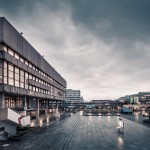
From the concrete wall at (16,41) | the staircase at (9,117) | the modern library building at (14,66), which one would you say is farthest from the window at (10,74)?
the staircase at (9,117)

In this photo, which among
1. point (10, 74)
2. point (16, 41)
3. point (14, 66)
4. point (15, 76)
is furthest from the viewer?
point (15, 76)

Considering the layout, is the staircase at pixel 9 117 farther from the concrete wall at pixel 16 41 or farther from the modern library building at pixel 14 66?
the concrete wall at pixel 16 41

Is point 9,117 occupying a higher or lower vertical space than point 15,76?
lower

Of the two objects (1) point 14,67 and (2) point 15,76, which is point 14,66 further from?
(2) point 15,76

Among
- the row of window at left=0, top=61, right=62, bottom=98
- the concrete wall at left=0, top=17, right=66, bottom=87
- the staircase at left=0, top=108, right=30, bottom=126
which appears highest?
→ the concrete wall at left=0, top=17, right=66, bottom=87

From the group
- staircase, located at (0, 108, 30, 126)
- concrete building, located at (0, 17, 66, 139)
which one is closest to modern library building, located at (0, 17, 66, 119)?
concrete building, located at (0, 17, 66, 139)

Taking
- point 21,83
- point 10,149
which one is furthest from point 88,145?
point 21,83

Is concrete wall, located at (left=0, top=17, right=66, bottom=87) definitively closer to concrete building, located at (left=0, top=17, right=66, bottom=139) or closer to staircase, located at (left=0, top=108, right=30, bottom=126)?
concrete building, located at (left=0, top=17, right=66, bottom=139)

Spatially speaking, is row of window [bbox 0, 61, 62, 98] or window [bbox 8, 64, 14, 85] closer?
row of window [bbox 0, 61, 62, 98]

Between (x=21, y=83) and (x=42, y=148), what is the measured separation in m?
33.0

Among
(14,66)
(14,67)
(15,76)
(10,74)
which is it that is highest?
(14,66)

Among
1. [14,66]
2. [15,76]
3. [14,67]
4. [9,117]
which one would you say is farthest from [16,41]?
[9,117]

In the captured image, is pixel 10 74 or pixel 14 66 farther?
pixel 14 66

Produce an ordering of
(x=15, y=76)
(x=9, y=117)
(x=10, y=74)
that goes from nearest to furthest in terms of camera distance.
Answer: (x=9, y=117) < (x=10, y=74) < (x=15, y=76)
